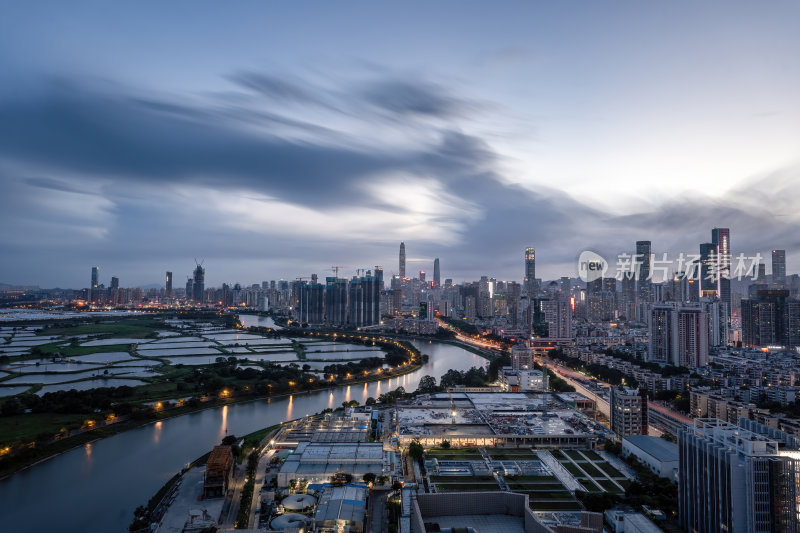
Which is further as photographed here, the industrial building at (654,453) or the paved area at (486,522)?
the industrial building at (654,453)

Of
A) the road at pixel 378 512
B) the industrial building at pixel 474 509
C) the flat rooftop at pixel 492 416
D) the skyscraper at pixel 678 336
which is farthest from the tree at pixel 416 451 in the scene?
the skyscraper at pixel 678 336

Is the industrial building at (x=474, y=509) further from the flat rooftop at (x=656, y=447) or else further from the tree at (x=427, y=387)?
the tree at (x=427, y=387)

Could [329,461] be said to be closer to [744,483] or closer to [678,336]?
[744,483]

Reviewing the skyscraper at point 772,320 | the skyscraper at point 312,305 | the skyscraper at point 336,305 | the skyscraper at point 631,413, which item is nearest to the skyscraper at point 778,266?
the skyscraper at point 772,320

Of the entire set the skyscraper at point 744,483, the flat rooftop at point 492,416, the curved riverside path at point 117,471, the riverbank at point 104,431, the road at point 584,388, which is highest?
the skyscraper at point 744,483

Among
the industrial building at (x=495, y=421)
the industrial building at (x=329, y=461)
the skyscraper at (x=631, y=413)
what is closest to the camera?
the industrial building at (x=329, y=461)

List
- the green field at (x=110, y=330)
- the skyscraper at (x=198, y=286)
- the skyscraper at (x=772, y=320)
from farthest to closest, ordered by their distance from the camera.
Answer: the skyscraper at (x=198, y=286) → the green field at (x=110, y=330) → the skyscraper at (x=772, y=320)

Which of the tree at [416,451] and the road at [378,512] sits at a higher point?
the tree at [416,451]

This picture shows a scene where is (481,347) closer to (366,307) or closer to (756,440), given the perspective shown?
(366,307)

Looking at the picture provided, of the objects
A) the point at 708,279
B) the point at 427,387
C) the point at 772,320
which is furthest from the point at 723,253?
the point at 427,387
